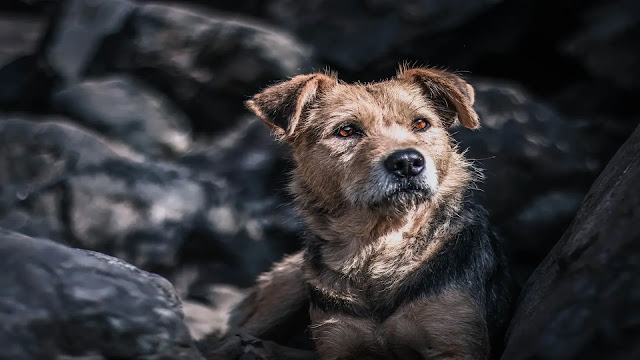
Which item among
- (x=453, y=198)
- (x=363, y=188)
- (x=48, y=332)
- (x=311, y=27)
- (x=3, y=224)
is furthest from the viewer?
(x=311, y=27)

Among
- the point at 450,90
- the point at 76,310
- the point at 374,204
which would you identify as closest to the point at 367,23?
the point at 450,90

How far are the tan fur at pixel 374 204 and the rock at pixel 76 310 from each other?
1173mm

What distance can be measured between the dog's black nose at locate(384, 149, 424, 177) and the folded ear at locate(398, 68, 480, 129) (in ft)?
2.52

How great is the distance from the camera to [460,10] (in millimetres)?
6906

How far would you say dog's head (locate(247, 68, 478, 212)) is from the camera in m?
4.09

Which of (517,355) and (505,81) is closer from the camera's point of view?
(517,355)

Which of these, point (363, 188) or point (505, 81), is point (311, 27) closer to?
point (505, 81)

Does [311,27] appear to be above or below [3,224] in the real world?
above

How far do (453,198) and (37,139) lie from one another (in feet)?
12.1

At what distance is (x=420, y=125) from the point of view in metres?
4.60

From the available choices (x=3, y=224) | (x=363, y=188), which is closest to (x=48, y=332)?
(x=363, y=188)

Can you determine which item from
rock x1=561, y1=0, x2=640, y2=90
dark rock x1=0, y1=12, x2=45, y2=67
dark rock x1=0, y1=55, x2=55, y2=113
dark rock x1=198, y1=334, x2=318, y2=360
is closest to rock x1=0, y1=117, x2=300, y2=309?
dark rock x1=0, y1=55, x2=55, y2=113

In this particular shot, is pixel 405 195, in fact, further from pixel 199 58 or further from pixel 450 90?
pixel 199 58

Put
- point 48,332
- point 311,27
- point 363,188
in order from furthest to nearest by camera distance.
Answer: point 311,27 < point 363,188 < point 48,332
